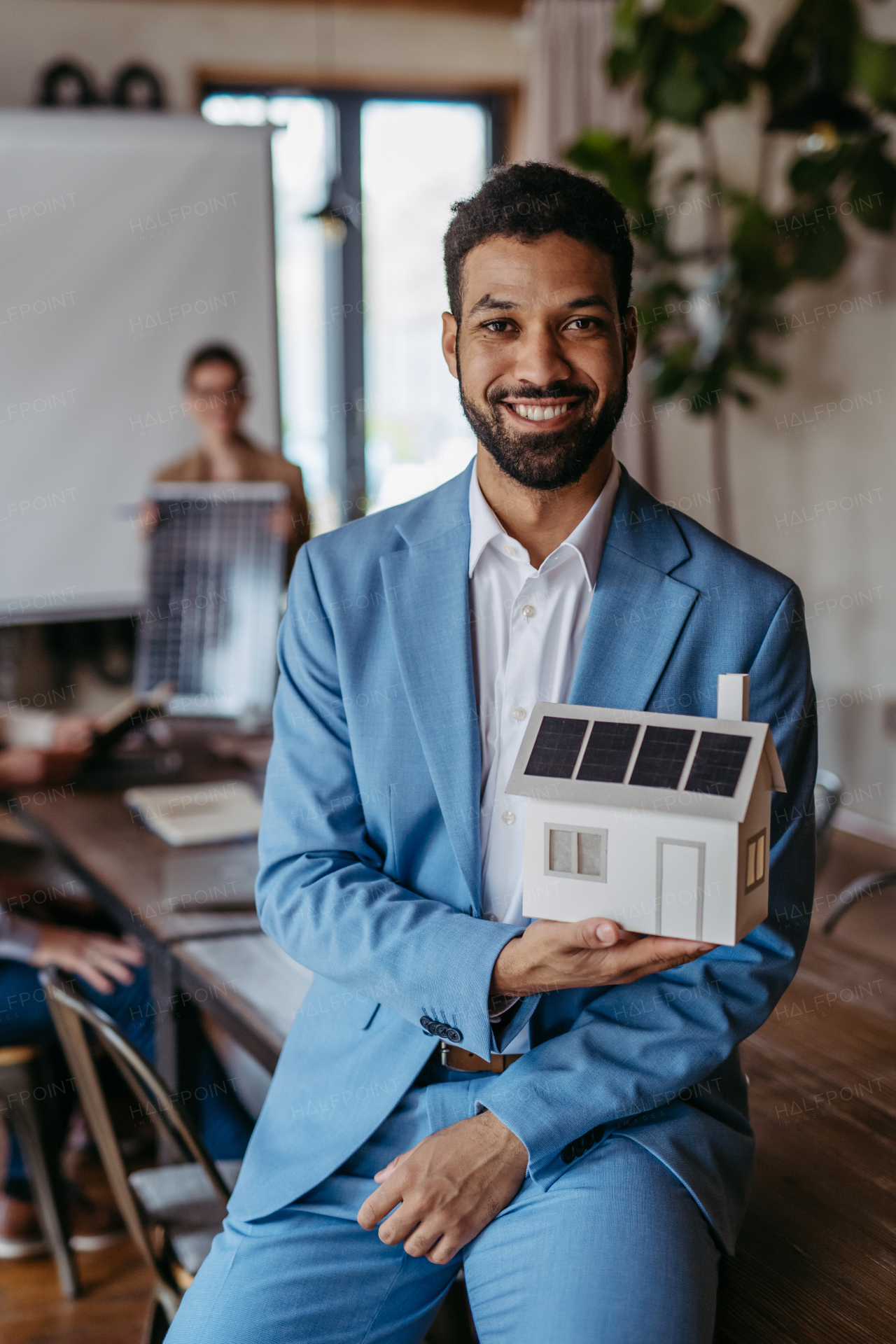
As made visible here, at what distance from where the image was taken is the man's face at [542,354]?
1167mm

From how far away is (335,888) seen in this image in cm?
120

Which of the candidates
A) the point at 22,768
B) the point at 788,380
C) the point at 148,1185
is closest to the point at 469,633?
the point at 148,1185

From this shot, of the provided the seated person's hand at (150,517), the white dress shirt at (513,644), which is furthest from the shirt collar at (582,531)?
the seated person's hand at (150,517)

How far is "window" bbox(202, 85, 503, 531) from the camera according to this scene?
5309 mm

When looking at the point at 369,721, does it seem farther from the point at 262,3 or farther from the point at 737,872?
the point at 262,3

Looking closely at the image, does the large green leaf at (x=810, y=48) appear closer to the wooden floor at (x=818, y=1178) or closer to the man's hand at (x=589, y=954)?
the wooden floor at (x=818, y=1178)

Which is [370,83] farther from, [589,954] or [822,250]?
[589,954]

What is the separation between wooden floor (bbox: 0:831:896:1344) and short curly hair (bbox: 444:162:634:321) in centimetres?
90

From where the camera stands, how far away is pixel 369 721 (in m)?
1.23

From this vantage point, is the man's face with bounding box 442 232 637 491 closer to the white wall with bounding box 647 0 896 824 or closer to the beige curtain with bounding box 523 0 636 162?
the white wall with bounding box 647 0 896 824

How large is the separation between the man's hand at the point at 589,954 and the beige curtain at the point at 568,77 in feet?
14.5

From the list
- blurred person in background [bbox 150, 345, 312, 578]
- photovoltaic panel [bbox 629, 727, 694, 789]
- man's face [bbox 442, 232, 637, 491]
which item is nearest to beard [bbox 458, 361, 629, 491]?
man's face [bbox 442, 232, 637, 491]

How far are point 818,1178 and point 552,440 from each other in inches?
31.5

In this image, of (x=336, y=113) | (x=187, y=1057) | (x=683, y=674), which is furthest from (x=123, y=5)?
(x=683, y=674)
